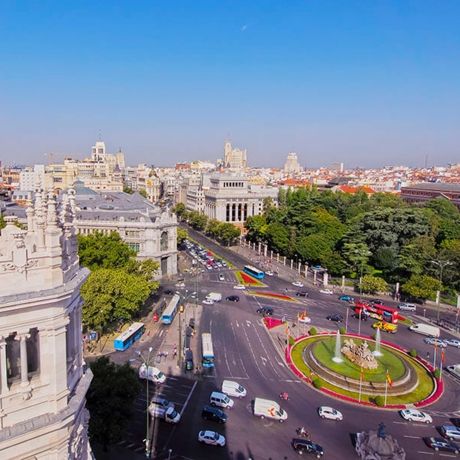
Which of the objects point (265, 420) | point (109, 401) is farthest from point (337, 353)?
point (109, 401)

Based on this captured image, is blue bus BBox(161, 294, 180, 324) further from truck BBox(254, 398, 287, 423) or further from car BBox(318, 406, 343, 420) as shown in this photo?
car BBox(318, 406, 343, 420)

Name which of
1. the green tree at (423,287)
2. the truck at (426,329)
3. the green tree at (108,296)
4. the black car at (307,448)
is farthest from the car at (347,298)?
the black car at (307,448)

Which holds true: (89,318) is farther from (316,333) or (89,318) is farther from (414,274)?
(414,274)

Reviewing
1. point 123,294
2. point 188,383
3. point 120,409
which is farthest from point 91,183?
point 120,409

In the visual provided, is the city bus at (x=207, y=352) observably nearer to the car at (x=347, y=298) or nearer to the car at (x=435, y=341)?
the car at (x=435, y=341)

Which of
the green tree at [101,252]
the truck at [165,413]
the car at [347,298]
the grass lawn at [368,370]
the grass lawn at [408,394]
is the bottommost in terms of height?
the grass lawn at [408,394]

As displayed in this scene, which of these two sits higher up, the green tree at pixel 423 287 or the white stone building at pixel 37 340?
the white stone building at pixel 37 340

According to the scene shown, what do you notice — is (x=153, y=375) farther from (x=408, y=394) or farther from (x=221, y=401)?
(x=408, y=394)
